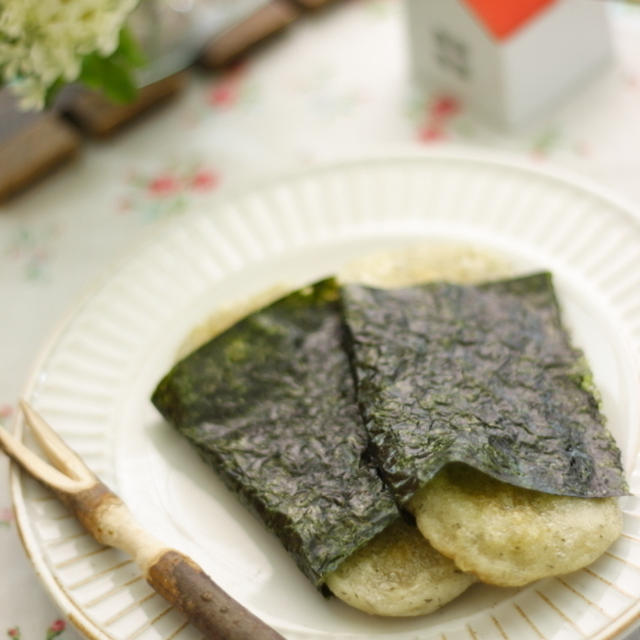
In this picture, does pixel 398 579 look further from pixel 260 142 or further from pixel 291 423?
pixel 260 142

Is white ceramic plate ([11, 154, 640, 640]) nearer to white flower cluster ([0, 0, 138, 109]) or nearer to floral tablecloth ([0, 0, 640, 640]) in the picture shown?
floral tablecloth ([0, 0, 640, 640])

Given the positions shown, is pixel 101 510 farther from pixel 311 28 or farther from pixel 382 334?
pixel 311 28

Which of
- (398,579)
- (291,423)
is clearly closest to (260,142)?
(291,423)

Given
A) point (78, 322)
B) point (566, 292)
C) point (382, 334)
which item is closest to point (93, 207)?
point (78, 322)

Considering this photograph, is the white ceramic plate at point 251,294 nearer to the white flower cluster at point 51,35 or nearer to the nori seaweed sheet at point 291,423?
the nori seaweed sheet at point 291,423

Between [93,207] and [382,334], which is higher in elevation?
[93,207]

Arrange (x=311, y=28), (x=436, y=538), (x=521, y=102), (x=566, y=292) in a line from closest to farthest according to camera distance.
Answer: (x=436, y=538)
(x=566, y=292)
(x=521, y=102)
(x=311, y=28)

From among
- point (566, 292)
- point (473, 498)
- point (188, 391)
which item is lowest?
point (566, 292)

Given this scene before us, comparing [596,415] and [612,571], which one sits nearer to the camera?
[612,571]
